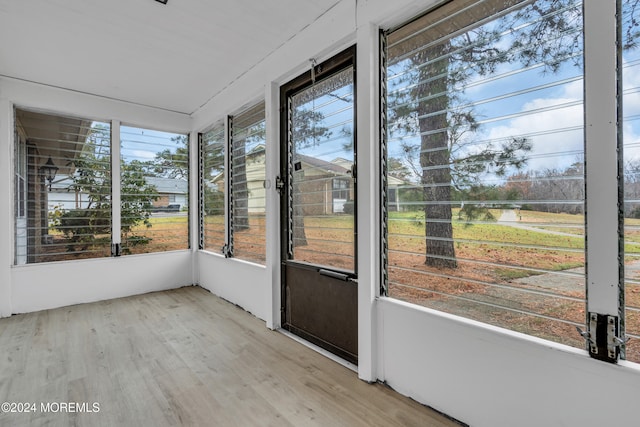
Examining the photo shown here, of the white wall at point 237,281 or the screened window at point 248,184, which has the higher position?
the screened window at point 248,184

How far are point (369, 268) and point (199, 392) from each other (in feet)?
4.27

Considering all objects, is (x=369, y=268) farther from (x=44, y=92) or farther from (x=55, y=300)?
(x=44, y=92)

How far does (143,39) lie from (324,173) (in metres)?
1.85

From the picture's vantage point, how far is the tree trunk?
173 cm

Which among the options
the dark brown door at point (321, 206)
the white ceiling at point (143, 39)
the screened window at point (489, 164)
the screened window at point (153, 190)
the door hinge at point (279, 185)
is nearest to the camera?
the screened window at point (489, 164)

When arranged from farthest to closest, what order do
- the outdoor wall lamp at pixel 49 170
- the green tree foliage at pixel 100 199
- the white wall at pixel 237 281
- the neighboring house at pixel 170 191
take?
the neighboring house at pixel 170 191
the green tree foliage at pixel 100 199
the outdoor wall lamp at pixel 49 170
the white wall at pixel 237 281

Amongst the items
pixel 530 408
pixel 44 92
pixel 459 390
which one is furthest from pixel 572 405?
pixel 44 92

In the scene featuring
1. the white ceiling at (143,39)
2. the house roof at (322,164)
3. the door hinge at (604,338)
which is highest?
the white ceiling at (143,39)

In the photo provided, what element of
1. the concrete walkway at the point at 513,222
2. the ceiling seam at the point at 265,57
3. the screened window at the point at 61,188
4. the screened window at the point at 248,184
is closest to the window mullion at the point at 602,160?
the concrete walkway at the point at 513,222

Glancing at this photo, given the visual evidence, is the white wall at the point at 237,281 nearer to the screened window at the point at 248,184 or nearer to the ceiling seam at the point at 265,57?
the screened window at the point at 248,184

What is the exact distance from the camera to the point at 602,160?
1.20 meters

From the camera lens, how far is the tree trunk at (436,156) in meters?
1.73

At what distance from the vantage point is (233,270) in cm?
364

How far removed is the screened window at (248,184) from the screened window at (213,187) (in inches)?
10.5
